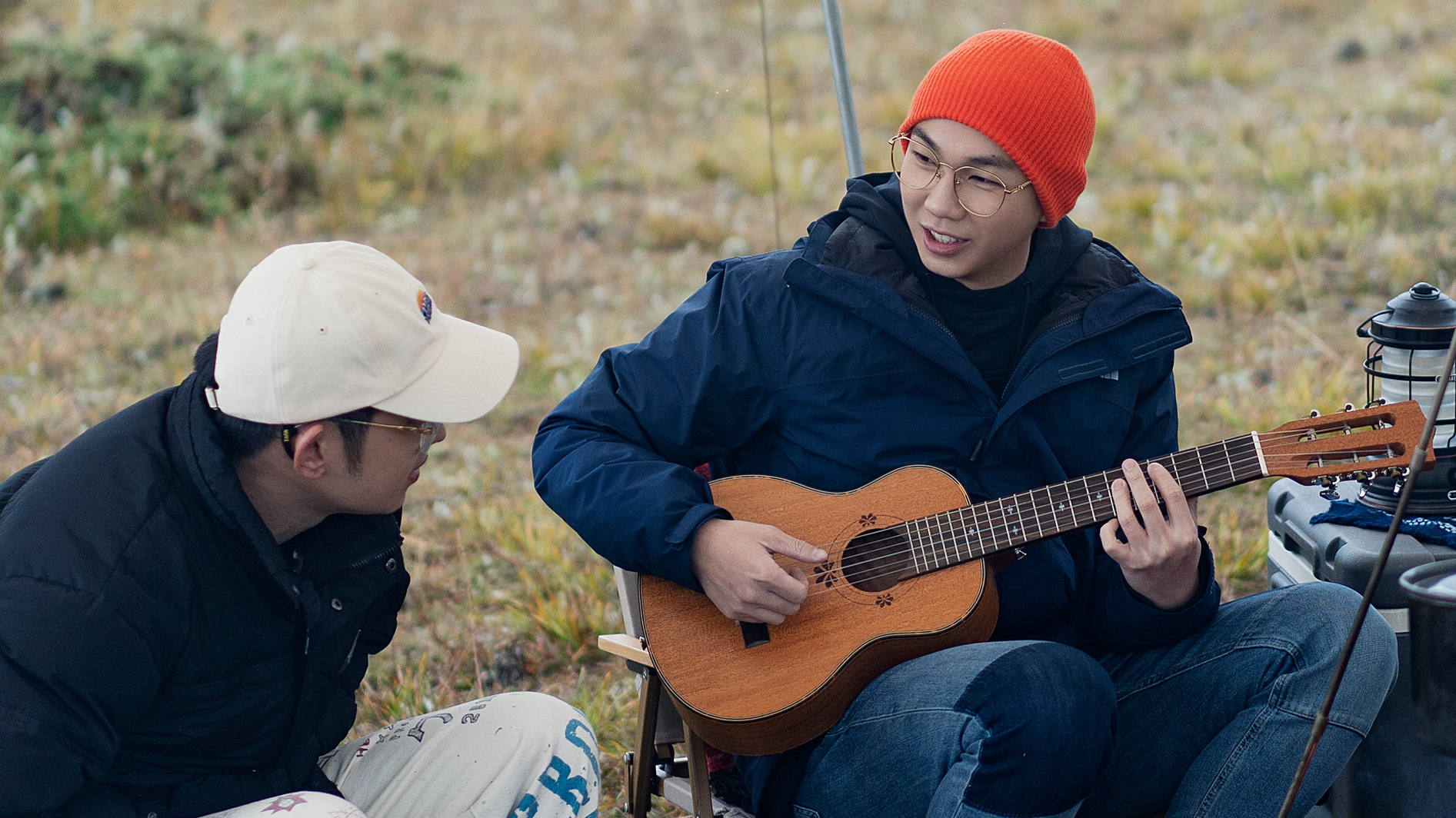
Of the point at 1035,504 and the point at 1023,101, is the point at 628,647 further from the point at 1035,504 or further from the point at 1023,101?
the point at 1023,101

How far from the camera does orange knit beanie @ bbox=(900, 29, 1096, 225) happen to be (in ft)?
8.70

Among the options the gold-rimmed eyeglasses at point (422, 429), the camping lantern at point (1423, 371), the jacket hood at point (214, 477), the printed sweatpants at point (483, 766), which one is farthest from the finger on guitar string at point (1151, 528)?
the jacket hood at point (214, 477)

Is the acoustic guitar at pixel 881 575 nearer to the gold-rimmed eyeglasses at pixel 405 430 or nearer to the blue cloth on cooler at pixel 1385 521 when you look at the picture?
the blue cloth on cooler at pixel 1385 521

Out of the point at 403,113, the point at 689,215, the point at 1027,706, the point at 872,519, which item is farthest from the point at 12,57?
the point at 1027,706

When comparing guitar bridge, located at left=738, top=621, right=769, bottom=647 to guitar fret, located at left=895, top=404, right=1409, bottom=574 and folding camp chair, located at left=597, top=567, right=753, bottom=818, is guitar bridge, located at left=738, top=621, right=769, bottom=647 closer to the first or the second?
folding camp chair, located at left=597, top=567, right=753, bottom=818

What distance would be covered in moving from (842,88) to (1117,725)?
1.95 metres

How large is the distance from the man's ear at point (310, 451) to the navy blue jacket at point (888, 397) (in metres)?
0.53

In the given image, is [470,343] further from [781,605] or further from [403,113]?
[403,113]

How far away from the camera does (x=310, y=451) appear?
2271 millimetres

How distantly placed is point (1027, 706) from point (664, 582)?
2.57ft

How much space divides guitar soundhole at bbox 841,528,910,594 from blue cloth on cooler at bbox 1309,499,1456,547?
40.6 inches

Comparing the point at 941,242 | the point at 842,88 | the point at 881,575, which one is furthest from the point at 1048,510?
the point at 842,88

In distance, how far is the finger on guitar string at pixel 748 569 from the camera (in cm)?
251

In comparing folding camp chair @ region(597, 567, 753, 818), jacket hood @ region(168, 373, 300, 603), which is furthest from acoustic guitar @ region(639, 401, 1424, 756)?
jacket hood @ region(168, 373, 300, 603)
